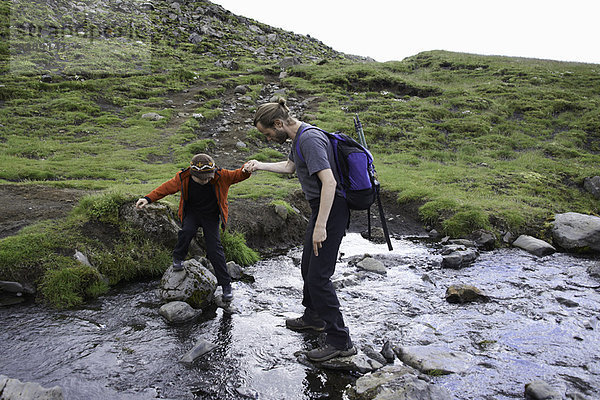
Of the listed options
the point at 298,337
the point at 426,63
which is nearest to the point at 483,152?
the point at 298,337

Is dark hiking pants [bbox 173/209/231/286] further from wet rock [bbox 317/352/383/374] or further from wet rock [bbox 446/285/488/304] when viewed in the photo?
wet rock [bbox 446/285/488/304]

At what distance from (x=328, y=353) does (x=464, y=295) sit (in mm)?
4612

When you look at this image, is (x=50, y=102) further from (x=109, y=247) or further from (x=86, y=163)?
(x=109, y=247)

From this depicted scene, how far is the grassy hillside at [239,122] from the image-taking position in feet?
49.6

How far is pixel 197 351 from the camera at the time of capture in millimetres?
6496

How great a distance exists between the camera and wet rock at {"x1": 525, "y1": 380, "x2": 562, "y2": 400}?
525 centimetres

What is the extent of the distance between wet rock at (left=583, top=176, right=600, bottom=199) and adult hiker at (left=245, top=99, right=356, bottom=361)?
19711 mm

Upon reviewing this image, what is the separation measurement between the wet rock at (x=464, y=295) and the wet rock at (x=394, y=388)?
12.5 feet

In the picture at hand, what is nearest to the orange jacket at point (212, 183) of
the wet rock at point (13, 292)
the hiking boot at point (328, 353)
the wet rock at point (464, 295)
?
the wet rock at point (13, 292)

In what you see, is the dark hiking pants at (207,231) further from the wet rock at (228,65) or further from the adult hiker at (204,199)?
the wet rock at (228,65)

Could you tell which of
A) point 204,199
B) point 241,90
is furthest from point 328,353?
point 241,90

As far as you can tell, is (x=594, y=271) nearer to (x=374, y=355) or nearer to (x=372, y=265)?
(x=372, y=265)

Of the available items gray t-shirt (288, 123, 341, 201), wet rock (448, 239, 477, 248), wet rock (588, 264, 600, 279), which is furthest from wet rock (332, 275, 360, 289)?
wet rock (588, 264, 600, 279)

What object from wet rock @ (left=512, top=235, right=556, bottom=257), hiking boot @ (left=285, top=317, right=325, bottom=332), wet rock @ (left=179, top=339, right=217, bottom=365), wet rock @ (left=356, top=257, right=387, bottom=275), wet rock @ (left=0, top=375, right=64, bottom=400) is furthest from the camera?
wet rock @ (left=512, top=235, right=556, bottom=257)
